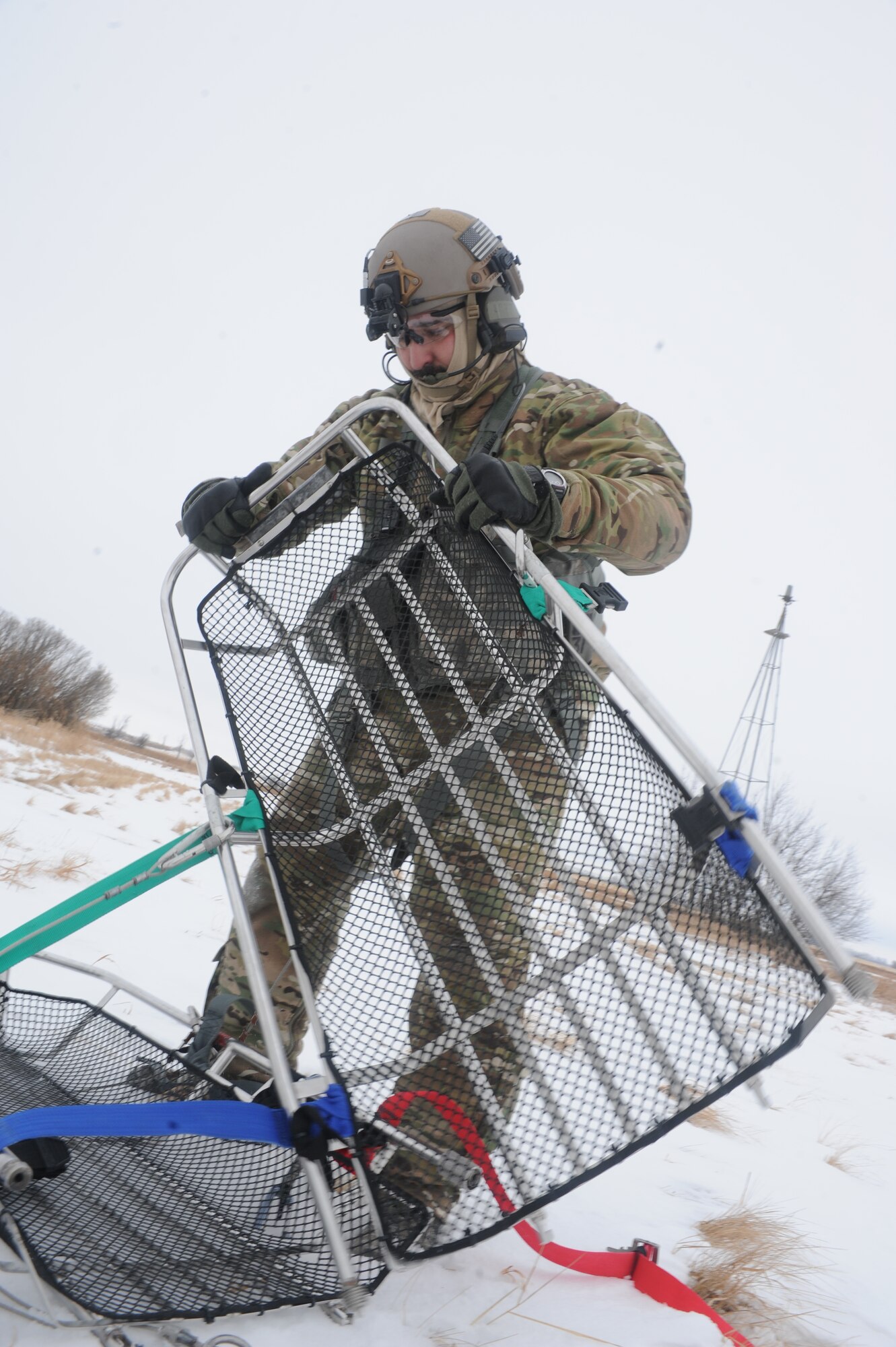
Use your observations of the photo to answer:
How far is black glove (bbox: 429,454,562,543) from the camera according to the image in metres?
1.45

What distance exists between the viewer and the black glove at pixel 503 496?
1451mm

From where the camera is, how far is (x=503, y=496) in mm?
1448

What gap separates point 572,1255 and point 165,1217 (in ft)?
2.63

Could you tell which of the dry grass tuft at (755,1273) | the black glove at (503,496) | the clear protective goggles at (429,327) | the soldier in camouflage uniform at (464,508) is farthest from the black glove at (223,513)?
the dry grass tuft at (755,1273)

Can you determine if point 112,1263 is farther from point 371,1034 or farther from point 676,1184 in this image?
point 676,1184

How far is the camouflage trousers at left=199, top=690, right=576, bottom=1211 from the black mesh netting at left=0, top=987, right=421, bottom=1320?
0.70 feet

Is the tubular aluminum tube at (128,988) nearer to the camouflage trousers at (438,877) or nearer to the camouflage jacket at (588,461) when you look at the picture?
the camouflage trousers at (438,877)

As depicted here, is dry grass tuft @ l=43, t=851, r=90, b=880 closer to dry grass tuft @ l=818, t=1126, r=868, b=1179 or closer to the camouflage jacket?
the camouflage jacket

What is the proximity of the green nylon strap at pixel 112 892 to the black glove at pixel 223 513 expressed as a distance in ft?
2.11

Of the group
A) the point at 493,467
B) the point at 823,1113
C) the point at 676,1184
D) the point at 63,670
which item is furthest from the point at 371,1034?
the point at 63,670

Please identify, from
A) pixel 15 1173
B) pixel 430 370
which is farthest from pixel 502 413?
pixel 15 1173

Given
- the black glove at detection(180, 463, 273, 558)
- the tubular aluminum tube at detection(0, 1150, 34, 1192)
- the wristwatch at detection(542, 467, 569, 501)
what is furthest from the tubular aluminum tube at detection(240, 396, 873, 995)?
the tubular aluminum tube at detection(0, 1150, 34, 1192)

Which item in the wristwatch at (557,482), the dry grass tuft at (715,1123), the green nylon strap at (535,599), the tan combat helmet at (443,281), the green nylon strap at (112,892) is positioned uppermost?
the tan combat helmet at (443,281)

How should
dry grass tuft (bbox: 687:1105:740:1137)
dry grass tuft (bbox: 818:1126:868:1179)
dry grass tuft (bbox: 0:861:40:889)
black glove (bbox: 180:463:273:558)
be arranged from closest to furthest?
black glove (bbox: 180:463:273:558), dry grass tuft (bbox: 818:1126:868:1179), dry grass tuft (bbox: 687:1105:740:1137), dry grass tuft (bbox: 0:861:40:889)
